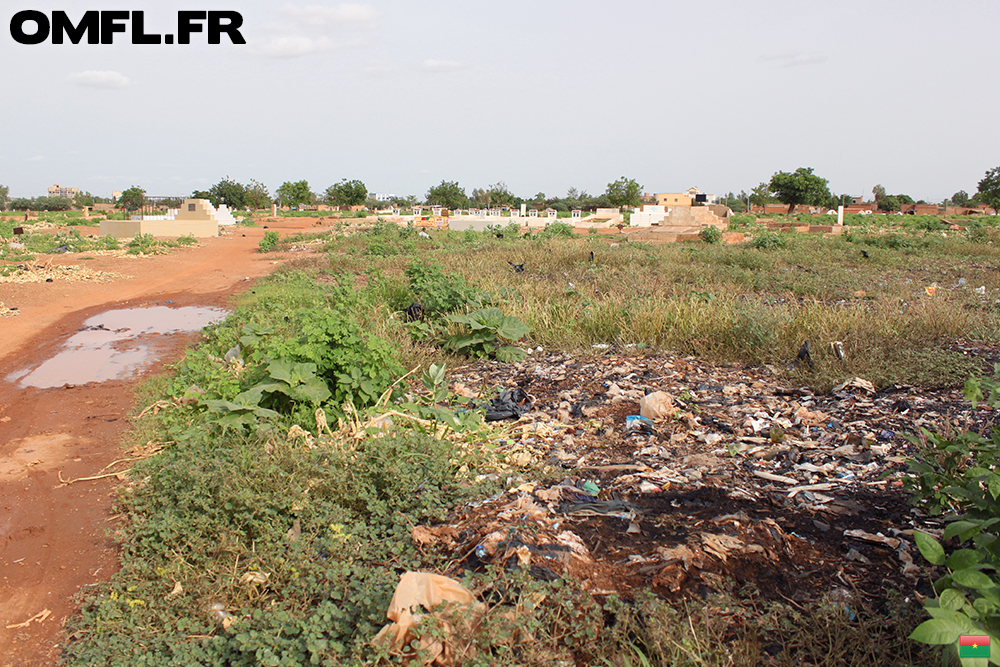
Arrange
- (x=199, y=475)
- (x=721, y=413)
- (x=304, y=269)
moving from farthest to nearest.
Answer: (x=304, y=269) < (x=721, y=413) < (x=199, y=475)

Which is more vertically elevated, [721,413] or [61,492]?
[721,413]

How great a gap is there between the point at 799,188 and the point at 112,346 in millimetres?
54680

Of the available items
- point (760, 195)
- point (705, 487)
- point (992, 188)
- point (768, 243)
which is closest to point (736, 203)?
point (760, 195)

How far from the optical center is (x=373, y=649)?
2.15 meters

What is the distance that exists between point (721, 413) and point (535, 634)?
2517mm

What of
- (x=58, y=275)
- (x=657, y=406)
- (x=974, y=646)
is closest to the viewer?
(x=974, y=646)

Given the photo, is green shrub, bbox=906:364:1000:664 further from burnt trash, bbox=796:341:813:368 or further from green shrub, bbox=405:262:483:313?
green shrub, bbox=405:262:483:313

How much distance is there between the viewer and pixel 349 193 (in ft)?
169

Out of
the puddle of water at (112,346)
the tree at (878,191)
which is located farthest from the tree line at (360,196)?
the puddle of water at (112,346)

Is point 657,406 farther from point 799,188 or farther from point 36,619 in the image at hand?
point 799,188

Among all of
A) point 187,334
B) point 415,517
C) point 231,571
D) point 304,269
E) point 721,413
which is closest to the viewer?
point 231,571

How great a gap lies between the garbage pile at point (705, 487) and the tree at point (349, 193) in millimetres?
48862

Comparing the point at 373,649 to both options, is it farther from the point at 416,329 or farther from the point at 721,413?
the point at 416,329

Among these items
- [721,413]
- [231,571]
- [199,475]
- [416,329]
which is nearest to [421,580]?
[231,571]
